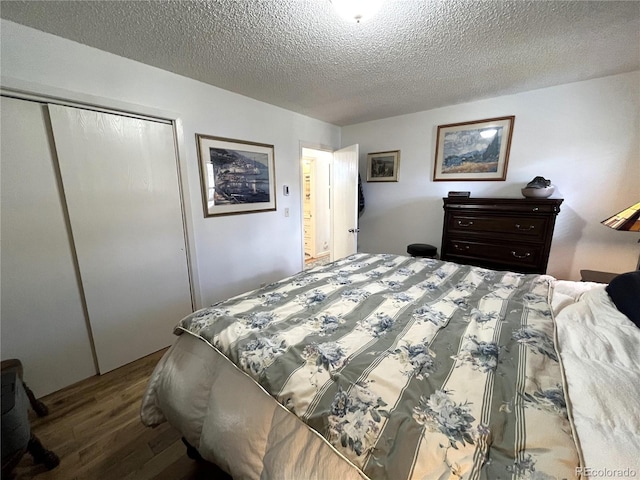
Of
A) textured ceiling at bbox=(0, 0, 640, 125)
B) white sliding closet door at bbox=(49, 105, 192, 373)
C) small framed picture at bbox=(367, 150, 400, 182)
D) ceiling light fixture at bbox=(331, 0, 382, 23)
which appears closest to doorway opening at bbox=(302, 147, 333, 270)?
small framed picture at bbox=(367, 150, 400, 182)

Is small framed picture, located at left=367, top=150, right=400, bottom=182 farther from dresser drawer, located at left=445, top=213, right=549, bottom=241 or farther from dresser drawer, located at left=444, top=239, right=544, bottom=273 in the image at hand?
dresser drawer, located at left=444, top=239, right=544, bottom=273

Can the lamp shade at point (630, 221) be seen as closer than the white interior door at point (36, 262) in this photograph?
No

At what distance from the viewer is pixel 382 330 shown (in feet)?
3.76

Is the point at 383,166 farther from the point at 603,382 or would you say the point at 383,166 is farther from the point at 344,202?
the point at 603,382


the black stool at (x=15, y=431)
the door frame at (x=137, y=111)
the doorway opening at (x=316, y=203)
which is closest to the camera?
the black stool at (x=15, y=431)

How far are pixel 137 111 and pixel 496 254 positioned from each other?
349 cm

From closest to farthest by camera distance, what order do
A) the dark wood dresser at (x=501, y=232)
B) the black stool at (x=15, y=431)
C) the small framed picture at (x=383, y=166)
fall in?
the black stool at (x=15, y=431) → the dark wood dresser at (x=501, y=232) → the small framed picture at (x=383, y=166)

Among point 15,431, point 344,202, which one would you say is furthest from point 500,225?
point 15,431

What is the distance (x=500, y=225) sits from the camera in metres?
2.48

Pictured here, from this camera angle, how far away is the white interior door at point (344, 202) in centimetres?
334

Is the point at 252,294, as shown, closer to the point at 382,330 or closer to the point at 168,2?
the point at 382,330

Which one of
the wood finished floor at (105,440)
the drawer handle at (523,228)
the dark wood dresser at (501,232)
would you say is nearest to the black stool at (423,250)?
the dark wood dresser at (501,232)

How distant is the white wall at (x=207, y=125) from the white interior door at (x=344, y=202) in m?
0.48

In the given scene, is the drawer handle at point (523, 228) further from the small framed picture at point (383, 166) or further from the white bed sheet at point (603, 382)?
the small framed picture at point (383, 166)
